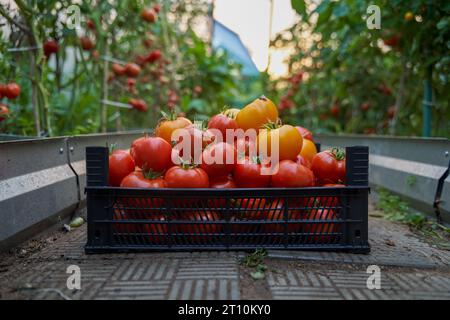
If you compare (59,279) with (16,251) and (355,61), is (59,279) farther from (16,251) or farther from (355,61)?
(355,61)

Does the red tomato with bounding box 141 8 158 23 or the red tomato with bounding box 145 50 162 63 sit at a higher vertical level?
the red tomato with bounding box 141 8 158 23

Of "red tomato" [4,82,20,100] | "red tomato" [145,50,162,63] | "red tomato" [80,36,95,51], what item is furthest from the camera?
"red tomato" [145,50,162,63]

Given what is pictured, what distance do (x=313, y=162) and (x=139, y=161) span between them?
3.42 feet

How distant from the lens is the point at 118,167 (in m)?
2.62

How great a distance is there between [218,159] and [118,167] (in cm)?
57

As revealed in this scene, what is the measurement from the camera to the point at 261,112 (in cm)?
291

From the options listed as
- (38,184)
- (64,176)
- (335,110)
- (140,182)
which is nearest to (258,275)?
(140,182)

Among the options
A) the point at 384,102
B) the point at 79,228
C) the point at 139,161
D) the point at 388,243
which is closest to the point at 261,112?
the point at 139,161

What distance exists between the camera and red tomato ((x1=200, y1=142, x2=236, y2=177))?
2578mm

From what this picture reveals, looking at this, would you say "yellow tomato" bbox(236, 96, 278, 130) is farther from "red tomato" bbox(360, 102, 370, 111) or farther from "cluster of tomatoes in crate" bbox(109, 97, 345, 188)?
"red tomato" bbox(360, 102, 370, 111)

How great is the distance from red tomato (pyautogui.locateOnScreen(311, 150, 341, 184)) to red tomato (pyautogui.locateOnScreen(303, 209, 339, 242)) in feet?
0.98

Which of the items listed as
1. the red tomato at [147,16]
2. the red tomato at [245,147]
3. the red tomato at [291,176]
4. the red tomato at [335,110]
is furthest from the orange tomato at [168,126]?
the red tomato at [335,110]

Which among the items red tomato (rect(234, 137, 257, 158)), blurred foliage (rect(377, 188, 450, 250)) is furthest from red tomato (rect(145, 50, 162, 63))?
red tomato (rect(234, 137, 257, 158))

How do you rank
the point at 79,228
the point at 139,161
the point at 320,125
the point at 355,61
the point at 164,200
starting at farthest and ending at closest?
the point at 320,125 < the point at 355,61 < the point at 79,228 < the point at 139,161 < the point at 164,200
